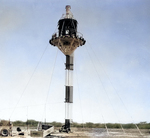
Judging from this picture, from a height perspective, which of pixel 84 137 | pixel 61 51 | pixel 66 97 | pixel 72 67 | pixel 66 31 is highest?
pixel 66 31

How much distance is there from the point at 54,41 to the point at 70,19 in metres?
4.30

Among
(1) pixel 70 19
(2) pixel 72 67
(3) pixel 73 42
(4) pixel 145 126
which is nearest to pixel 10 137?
(2) pixel 72 67

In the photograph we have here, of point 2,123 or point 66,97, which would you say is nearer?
point 2,123

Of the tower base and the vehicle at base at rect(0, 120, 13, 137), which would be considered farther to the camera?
the tower base

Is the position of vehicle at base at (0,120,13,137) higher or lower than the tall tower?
lower

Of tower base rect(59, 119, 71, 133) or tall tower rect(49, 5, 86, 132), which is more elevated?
tall tower rect(49, 5, 86, 132)

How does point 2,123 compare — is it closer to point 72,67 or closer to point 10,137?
point 10,137

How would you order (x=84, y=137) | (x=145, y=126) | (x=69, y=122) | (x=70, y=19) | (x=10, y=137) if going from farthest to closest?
1. (x=145, y=126)
2. (x=70, y=19)
3. (x=69, y=122)
4. (x=84, y=137)
5. (x=10, y=137)

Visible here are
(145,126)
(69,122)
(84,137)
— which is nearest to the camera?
(84,137)

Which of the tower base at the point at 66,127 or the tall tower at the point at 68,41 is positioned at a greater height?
the tall tower at the point at 68,41

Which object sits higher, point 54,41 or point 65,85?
point 54,41

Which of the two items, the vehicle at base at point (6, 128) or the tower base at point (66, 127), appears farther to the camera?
the tower base at point (66, 127)

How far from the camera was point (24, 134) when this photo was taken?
92.6 ft

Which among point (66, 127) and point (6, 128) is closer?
point (6, 128)
